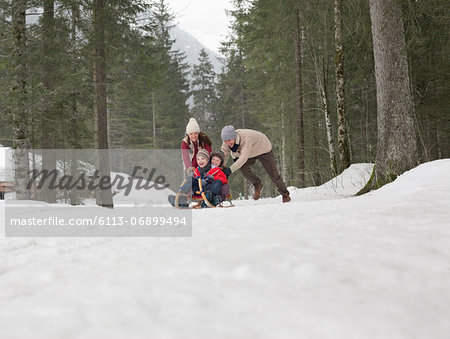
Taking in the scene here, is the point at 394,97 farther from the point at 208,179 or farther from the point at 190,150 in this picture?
the point at 190,150

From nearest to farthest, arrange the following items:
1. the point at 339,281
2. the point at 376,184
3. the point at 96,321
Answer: the point at 96,321 → the point at 339,281 → the point at 376,184

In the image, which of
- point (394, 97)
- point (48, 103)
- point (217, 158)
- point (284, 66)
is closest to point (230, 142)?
point (217, 158)

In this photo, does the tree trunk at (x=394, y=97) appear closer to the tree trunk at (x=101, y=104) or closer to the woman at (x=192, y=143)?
the woman at (x=192, y=143)

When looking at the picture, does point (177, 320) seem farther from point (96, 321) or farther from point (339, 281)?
point (339, 281)

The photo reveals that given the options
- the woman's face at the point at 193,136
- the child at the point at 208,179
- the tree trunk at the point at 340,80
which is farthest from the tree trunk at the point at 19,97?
the tree trunk at the point at 340,80

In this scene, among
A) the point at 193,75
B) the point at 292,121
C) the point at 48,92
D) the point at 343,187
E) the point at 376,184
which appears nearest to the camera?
the point at 376,184

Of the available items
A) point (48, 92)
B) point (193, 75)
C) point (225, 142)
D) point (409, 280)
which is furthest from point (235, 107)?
point (409, 280)

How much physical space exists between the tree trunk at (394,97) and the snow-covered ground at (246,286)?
10.8ft

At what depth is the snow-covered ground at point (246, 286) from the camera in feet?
2.80

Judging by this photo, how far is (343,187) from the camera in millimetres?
7336

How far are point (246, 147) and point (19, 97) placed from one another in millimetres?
5900

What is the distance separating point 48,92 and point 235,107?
77.5 feet

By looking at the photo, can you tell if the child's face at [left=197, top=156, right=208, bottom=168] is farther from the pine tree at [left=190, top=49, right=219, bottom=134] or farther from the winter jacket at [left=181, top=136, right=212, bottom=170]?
the pine tree at [left=190, top=49, right=219, bottom=134]

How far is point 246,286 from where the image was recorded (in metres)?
1.10
